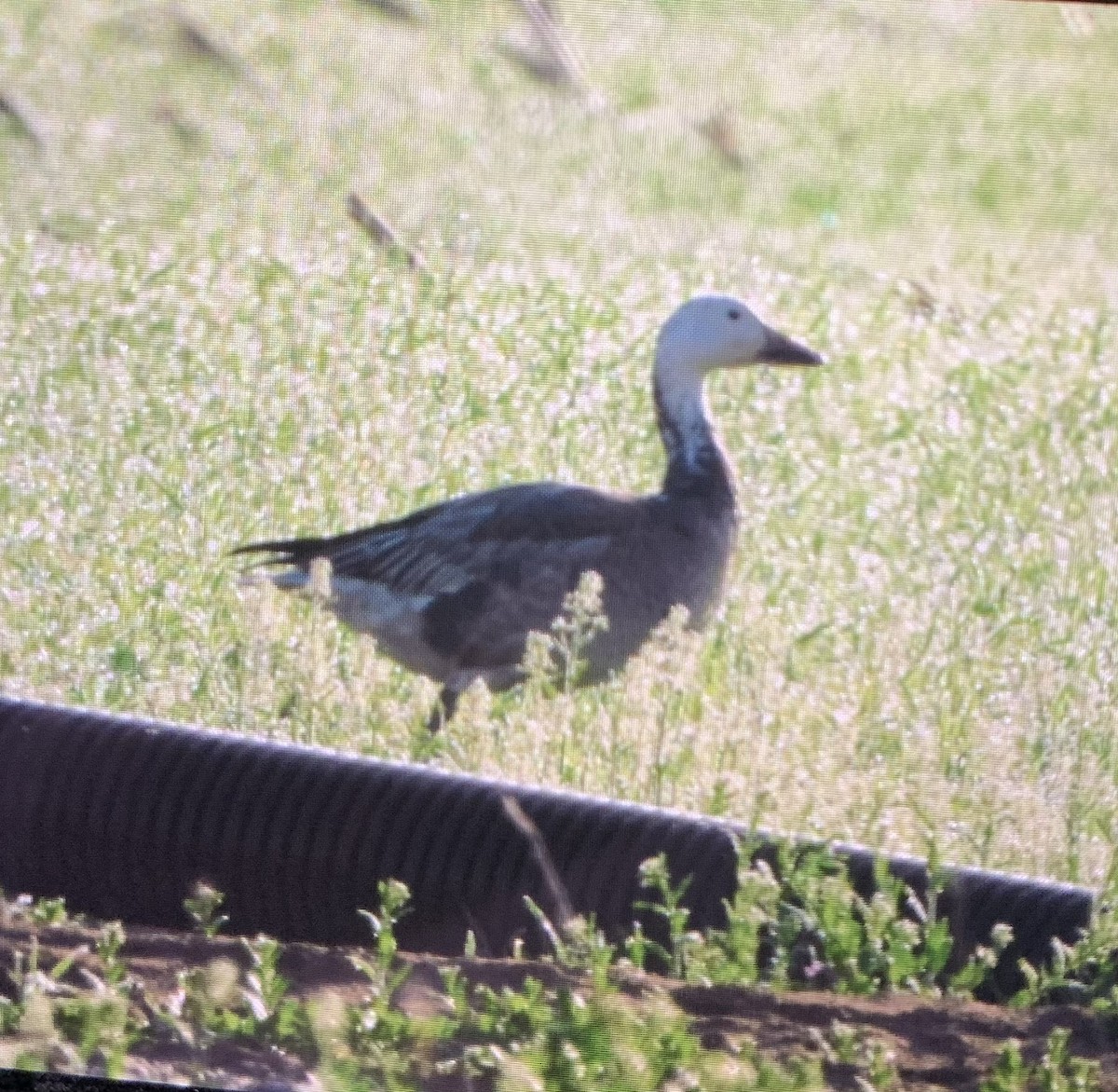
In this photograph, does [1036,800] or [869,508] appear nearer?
[1036,800]

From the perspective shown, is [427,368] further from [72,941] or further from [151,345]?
[72,941]

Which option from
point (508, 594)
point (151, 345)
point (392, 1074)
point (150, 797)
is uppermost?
point (151, 345)

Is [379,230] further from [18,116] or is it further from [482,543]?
[18,116]

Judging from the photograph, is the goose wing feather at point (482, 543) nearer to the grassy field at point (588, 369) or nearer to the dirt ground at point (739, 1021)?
the grassy field at point (588, 369)

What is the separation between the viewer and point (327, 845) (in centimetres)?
383

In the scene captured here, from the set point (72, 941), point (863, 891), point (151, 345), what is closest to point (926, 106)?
point (863, 891)

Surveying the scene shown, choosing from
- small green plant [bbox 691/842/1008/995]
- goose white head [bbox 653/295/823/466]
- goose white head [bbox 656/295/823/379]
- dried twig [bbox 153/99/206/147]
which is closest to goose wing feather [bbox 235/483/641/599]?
goose white head [bbox 653/295/823/466]

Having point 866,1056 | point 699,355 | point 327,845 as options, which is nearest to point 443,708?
point 327,845

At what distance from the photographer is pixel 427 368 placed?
4785 millimetres

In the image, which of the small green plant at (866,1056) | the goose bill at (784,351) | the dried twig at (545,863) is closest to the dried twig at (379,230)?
the goose bill at (784,351)

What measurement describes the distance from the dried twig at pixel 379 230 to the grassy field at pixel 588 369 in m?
0.03

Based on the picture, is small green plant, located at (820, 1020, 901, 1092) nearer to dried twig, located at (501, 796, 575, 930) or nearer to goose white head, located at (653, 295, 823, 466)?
dried twig, located at (501, 796, 575, 930)

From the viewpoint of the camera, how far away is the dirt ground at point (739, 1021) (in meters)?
3.28

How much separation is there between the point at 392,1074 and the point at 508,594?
157 centimetres
